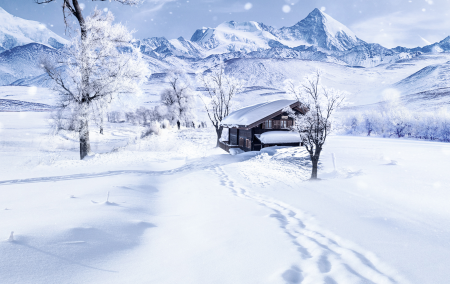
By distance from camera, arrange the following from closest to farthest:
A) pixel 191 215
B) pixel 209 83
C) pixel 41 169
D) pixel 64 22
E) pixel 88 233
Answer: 1. pixel 88 233
2. pixel 191 215
3. pixel 41 169
4. pixel 64 22
5. pixel 209 83

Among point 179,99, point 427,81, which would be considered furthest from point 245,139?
→ point 427,81

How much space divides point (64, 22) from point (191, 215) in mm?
13347

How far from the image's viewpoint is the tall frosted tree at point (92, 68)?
12812mm

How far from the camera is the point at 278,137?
19.7 meters

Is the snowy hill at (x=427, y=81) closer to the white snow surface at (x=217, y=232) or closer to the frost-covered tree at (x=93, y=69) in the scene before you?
the white snow surface at (x=217, y=232)

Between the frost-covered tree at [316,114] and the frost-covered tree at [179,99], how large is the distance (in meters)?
33.9

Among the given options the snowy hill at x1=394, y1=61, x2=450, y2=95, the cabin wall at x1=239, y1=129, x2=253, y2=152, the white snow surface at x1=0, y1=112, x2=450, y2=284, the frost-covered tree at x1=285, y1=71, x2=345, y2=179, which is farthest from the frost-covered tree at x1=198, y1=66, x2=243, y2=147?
the snowy hill at x1=394, y1=61, x2=450, y2=95

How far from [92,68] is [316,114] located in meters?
13.6

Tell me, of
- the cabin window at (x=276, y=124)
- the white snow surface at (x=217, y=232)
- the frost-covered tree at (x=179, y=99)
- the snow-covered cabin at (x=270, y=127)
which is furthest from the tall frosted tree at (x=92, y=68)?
the frost-covered tree at (x=179, y=99)

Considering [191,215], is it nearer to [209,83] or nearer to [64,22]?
[64,22]

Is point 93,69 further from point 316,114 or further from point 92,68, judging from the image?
point 316,114

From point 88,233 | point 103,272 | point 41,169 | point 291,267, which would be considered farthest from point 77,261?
point 41,169

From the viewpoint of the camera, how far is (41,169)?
1072 centimetres

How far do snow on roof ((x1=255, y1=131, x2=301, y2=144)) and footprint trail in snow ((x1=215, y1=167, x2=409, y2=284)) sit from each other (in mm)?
14855
